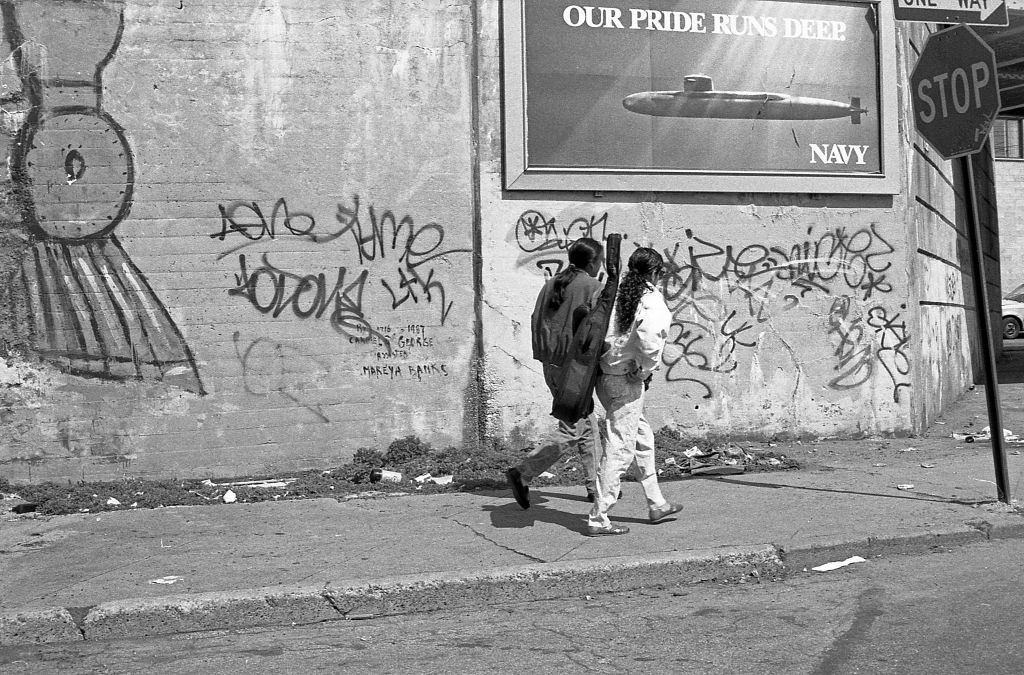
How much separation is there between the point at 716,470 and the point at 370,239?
3.58 metres

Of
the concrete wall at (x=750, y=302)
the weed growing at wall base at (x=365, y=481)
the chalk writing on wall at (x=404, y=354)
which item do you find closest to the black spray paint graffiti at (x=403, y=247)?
the chalk writing on wall at (x=404, y=354)

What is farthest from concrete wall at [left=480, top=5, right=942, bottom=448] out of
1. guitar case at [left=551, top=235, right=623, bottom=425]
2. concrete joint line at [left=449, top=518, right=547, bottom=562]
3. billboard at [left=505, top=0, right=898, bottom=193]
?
guitar case at [left=551, top=235, right=623, bottom=425]

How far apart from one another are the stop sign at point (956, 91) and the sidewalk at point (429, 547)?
8.47ft

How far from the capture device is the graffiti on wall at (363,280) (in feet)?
28.0

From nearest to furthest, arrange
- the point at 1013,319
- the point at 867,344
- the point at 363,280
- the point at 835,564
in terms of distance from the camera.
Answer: the point at 835,564, the point at 363,280, the point at 867,344, the point at 1013,319

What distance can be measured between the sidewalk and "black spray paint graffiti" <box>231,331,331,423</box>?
1.22m

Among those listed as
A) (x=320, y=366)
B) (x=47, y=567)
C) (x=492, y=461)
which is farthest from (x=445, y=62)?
(x=47, y=567)

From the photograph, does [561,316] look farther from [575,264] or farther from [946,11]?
[946,11]

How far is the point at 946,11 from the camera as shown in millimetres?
7367

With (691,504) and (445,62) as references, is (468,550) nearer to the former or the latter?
(691,504)

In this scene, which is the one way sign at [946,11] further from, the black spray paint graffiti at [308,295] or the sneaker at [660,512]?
the black spray paint graffiti at [308,295]

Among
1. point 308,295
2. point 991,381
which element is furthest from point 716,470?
point 308,295

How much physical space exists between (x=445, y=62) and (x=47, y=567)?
209 inches

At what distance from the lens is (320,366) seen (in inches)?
341
